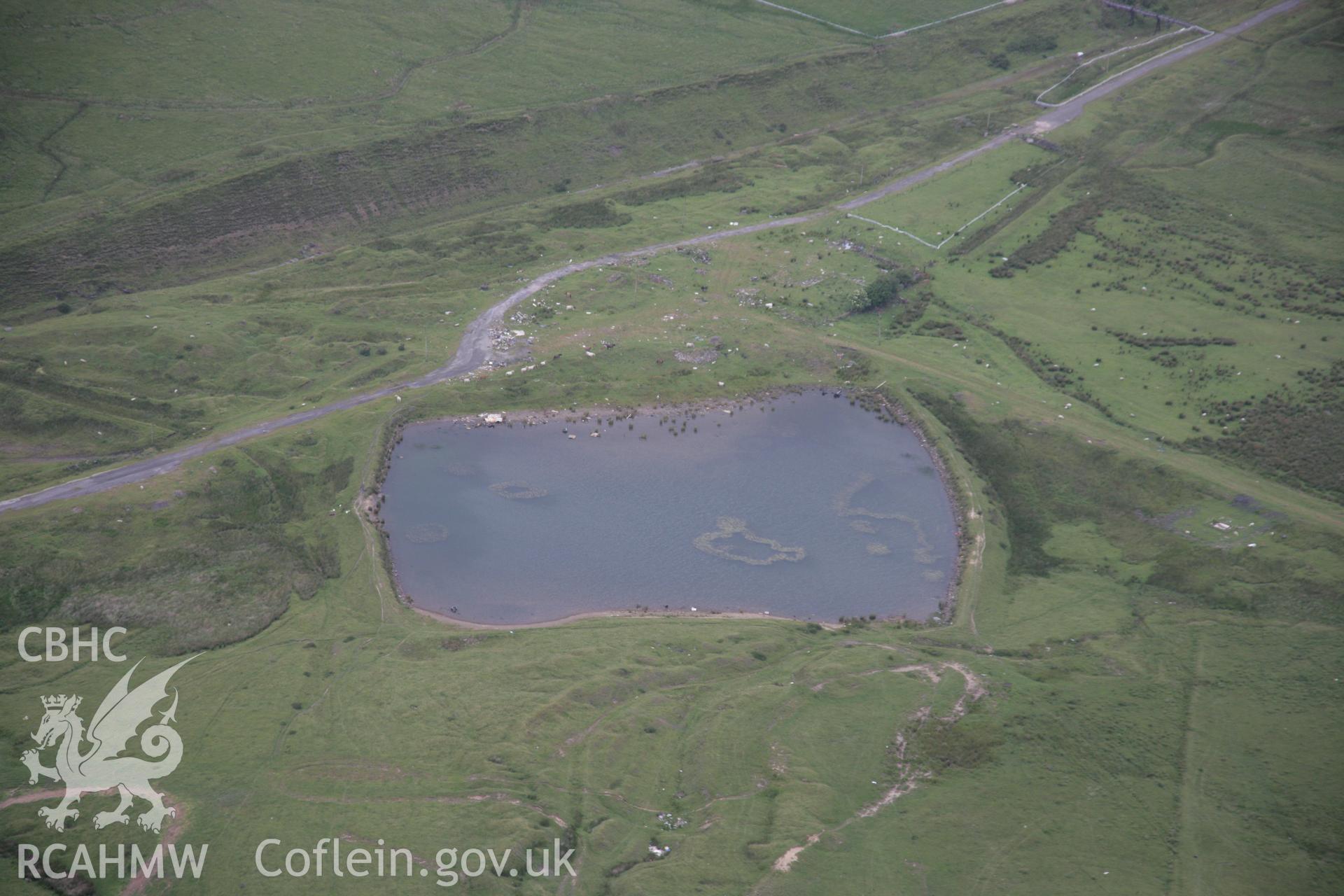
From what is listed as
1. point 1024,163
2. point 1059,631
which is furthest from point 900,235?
point 1059,631

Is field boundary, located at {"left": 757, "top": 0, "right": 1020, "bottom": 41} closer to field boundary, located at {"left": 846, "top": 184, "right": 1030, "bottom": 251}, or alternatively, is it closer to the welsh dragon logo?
field boundary, located at {"left": 846, "top": 184, "right": 1030, "bottom": 251}

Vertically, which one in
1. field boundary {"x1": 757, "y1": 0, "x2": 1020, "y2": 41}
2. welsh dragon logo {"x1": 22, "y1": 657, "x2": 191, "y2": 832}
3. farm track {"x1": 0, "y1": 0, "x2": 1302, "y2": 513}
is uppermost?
field boundary {"x1": 757, "y1": 0, "x2": 1020, "y2": 41}

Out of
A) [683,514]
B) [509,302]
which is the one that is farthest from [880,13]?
[683,514]

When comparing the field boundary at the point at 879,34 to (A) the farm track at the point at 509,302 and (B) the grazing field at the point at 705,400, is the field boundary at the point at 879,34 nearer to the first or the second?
(B) the grazing field at the point at 705,400

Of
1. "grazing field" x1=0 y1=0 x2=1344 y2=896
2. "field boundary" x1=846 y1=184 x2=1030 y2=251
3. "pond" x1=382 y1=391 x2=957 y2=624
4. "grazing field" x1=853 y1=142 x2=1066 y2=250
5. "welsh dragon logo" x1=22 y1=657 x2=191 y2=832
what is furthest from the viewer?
"grazing field" x1=853 y1=142 x2=1066 y2=250

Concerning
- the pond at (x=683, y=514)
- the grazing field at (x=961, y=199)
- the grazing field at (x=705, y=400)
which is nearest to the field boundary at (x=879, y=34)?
the grazing field at (x=705, y=400)

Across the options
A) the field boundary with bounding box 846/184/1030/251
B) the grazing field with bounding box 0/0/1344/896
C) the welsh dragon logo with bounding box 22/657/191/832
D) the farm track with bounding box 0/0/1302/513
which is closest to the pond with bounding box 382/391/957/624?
the grazing field with bounding box 0/0/1344/896

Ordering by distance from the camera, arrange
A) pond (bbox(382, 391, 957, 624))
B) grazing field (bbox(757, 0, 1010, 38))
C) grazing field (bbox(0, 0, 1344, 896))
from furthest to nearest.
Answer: grazing field (bbox(757, 0, 1010, 38)) → pond (bbox(382, 391, 957, 624)) → grazing field (bbox(0, 0, 1344, 896))

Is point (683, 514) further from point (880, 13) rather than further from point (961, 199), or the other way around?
point (880, 13)
